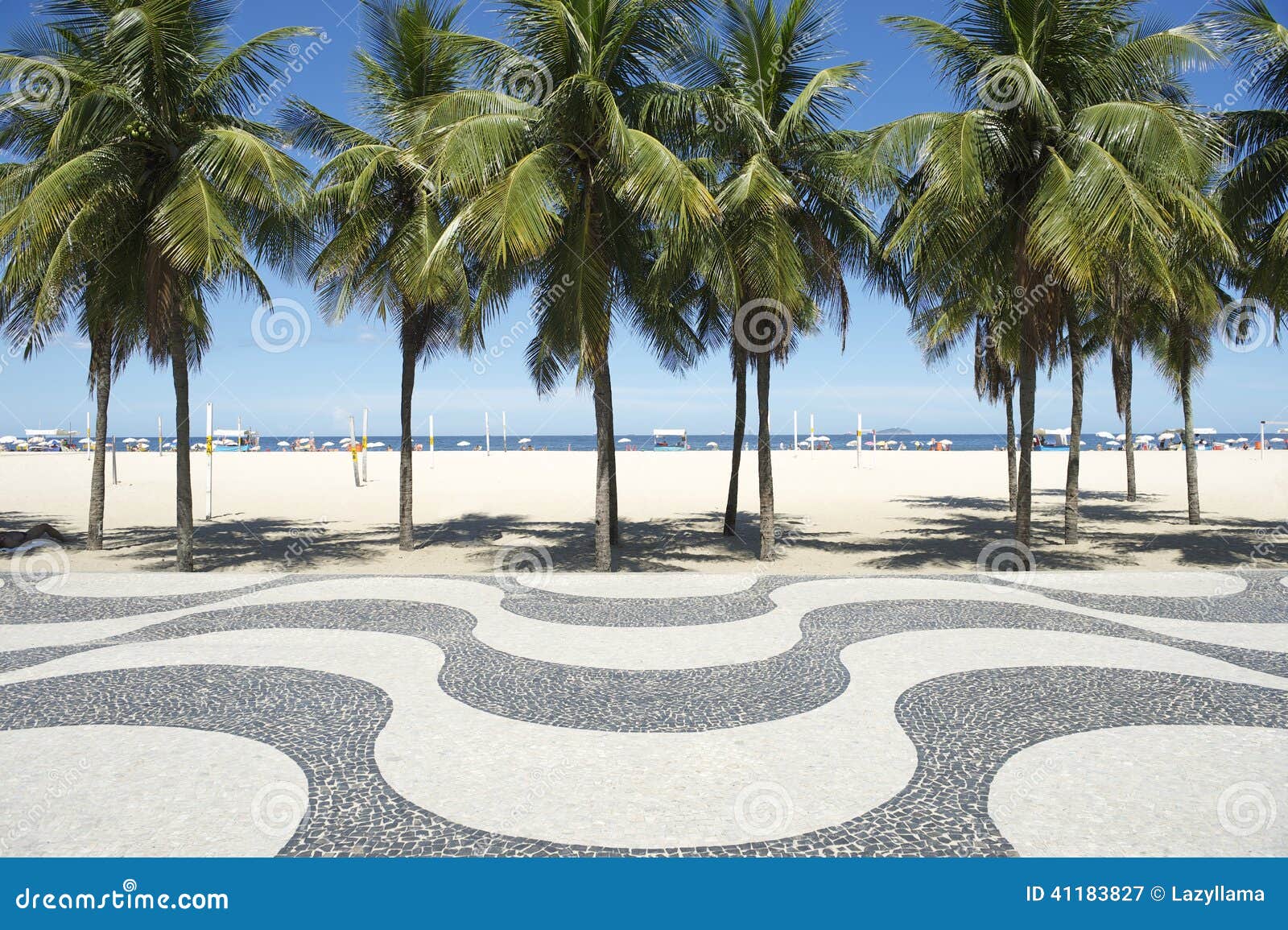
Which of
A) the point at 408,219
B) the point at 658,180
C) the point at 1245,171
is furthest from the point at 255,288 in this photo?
the point at 1245,171

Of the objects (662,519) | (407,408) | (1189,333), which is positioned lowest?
(662,519)

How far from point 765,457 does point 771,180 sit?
436cm

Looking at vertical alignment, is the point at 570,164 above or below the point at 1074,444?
above

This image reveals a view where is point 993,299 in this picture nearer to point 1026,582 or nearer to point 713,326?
point 713,326

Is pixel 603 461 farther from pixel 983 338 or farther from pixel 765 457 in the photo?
pixel 983 338

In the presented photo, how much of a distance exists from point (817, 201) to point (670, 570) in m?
6.26

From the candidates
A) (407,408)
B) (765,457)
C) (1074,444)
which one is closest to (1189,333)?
(1074,444)

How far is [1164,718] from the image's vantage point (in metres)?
5.03

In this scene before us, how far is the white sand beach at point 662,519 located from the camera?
1317cm

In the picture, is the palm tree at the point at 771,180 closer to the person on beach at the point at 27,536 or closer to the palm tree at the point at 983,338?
the palm tree at the point at 983,338

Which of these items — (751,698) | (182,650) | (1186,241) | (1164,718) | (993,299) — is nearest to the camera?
(1164,718)

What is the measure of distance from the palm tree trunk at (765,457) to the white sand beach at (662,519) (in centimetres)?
42

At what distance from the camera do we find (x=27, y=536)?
561 inches

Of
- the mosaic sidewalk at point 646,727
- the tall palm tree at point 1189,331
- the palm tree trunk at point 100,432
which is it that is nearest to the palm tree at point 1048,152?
the tall palm tree at point 1189,331
